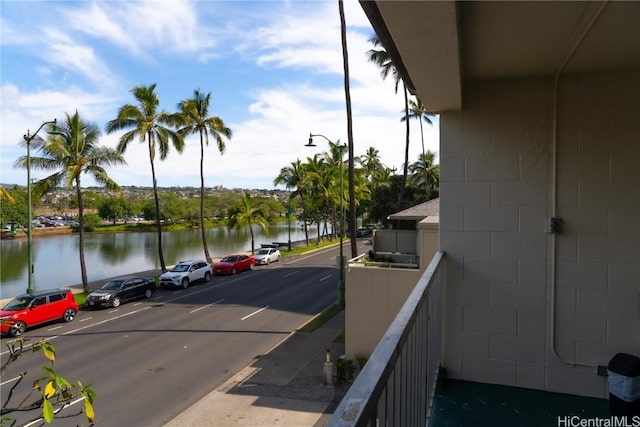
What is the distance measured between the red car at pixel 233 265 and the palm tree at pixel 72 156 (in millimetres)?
7482

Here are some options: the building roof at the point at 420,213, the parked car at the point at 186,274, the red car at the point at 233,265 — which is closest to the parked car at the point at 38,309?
the parked car at the point at 186,274

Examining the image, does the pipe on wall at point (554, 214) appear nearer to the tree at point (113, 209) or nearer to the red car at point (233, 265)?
the red car at point (233, 265)

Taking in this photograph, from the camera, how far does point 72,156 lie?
734 inches

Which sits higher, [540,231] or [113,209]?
[540,231]

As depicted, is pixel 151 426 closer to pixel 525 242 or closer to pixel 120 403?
pixel 120 403

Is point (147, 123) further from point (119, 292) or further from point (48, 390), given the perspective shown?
point (48, 390)

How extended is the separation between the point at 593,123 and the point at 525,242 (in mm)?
1001

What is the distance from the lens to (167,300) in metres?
18.9

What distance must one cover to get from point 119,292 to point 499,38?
60.5 ft

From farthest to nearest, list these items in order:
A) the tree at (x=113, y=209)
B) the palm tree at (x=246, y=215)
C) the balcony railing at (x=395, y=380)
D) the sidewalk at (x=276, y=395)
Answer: the tree at (x=113, y=209), the palm tree at (x=246, y=215), the sidewalk at (x=276, y=395), the balcony railing at (x=395, y=380)

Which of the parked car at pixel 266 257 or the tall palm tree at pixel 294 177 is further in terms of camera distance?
the tall palm tree at pixel 294 177

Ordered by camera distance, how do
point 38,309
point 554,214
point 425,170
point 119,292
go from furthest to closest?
1. point 425,170
2. point 119,292
3. point 38,309
4. point 554,214

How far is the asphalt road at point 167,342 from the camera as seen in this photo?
907 centimetres

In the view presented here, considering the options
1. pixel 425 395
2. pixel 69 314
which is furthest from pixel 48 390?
pixel 69 314
